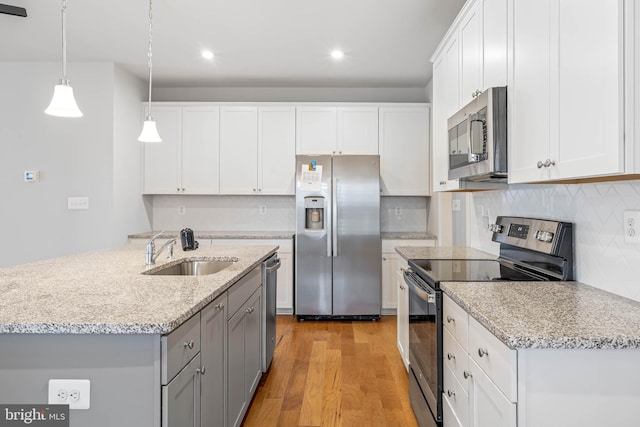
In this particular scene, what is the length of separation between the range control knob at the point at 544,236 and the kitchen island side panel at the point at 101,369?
66.4 inches

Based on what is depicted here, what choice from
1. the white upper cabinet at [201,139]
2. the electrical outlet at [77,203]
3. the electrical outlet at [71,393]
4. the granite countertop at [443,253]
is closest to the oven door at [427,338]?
the granite countertop at [443,253]

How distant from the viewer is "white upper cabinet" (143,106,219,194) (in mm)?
4250

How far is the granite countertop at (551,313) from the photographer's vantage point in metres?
0.99

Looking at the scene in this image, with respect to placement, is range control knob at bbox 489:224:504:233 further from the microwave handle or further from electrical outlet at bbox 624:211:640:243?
electrical outlet at bbox 624:211:640:243

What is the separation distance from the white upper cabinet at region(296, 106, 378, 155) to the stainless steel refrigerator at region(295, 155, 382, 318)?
1.08 feet

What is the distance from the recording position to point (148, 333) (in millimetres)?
1098

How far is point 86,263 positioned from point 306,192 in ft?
7.20

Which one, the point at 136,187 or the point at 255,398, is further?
the point at 136,187

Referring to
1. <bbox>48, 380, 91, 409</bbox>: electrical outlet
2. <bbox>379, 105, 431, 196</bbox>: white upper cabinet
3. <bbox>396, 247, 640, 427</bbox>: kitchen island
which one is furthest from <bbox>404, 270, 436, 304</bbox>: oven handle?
<bbox>379, 105, 431, 196</bbox>: white upper cabinet

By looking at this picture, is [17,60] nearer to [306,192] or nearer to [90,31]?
[90,31]

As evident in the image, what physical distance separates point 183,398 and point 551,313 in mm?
1227

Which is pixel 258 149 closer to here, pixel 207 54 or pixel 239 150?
pixel 239 150

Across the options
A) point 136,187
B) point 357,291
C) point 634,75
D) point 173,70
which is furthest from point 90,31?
point 634,75

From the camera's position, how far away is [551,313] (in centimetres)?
120
